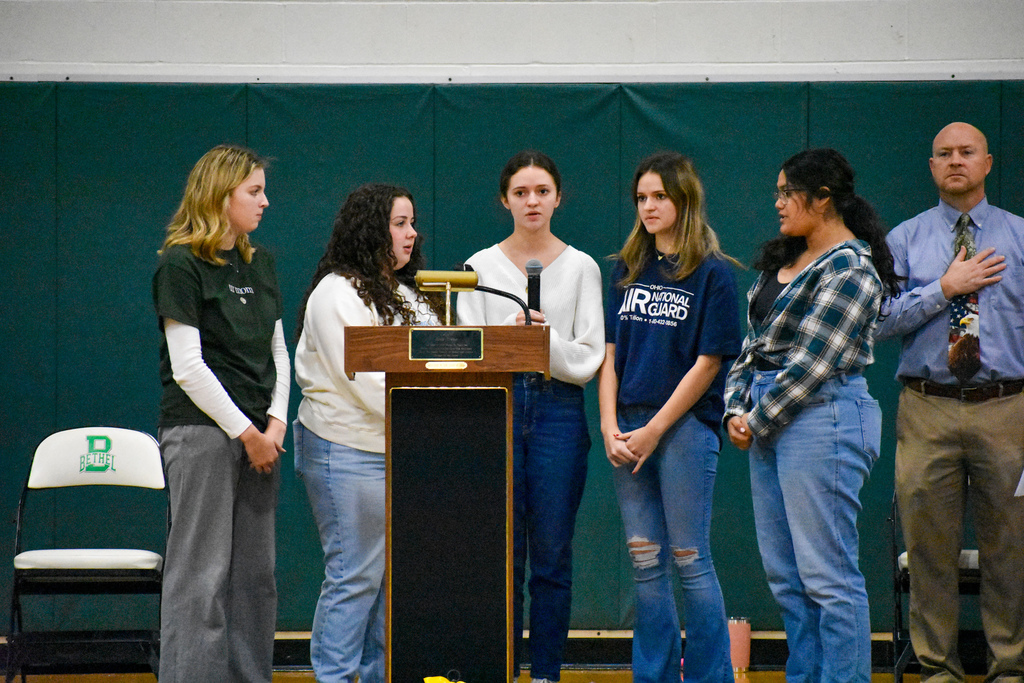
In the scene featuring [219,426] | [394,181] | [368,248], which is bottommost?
[219,426]

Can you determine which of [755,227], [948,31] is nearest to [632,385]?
[755,227]

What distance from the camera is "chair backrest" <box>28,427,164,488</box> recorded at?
3.44m

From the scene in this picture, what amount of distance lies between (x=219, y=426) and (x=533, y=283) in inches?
40.4

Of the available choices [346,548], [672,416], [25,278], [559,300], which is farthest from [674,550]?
[25,278]

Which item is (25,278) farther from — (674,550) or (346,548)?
(674,550)

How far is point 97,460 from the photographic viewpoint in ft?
11.3

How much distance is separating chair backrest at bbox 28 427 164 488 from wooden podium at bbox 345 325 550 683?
1674mm

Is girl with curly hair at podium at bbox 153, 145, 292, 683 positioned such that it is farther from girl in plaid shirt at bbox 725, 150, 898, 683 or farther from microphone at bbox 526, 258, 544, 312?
girl in plaid shirt at bbox 725, 150, 898, 683

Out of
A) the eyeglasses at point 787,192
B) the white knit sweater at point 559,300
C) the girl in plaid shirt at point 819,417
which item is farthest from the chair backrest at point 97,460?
the eyeglasses at point 787,192

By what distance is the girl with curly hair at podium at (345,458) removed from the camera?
8.60ft

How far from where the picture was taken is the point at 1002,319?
3150mm

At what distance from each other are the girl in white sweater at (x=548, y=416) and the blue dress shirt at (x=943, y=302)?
1086 mm

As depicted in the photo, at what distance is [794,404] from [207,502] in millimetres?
1671

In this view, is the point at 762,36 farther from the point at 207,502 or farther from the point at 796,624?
the point at 207,502
